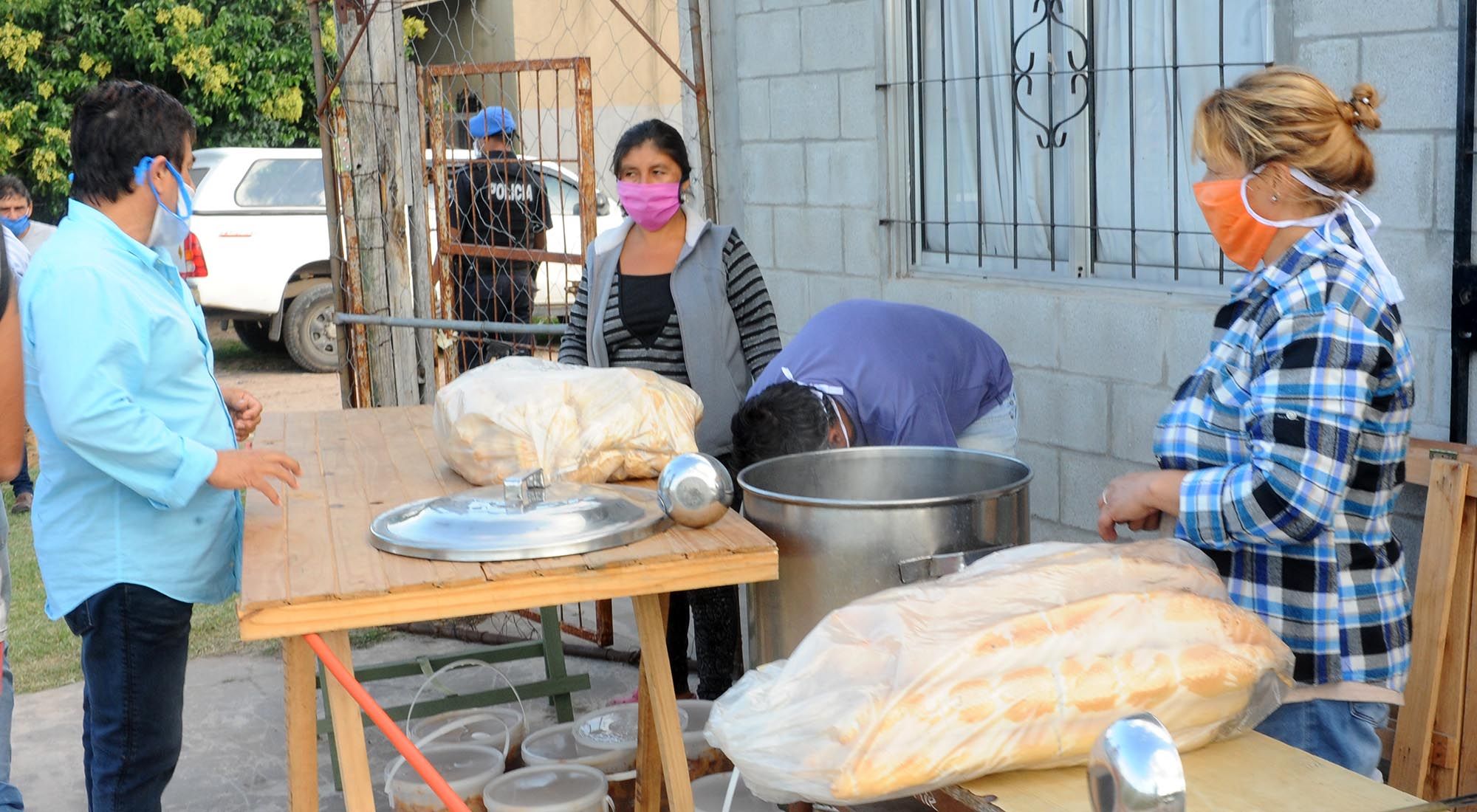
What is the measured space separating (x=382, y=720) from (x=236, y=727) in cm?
276

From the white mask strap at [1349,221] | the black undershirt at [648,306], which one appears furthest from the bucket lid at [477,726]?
the white mask strap at [1349,221]

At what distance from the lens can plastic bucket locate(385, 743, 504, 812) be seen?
3080 millimetres

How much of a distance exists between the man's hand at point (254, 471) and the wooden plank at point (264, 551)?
48 mm

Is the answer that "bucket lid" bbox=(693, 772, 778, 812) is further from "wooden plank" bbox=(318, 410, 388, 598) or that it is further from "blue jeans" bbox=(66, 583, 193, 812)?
"blue jeans" bbox=(66, 583, 193, 812)

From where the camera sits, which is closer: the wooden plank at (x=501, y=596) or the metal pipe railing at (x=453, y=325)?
the wooden plank at (x=501, y=596)

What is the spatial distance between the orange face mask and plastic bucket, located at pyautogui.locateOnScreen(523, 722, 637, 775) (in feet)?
6.12

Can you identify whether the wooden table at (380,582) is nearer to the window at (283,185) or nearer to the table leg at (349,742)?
the table leg at (349,742)

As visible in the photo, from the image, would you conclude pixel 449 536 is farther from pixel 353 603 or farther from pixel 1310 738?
pixel 1310 738

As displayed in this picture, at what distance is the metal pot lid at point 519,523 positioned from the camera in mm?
2193

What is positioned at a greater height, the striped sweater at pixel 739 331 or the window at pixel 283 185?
the window at pixel 283 185

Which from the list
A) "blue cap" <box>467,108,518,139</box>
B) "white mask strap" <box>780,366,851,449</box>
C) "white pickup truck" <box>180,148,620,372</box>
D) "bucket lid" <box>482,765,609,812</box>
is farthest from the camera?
"white pickup truck" <box>180,148,620,372</box>

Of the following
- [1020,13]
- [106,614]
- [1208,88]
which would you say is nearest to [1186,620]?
[106,614]

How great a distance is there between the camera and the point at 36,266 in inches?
104

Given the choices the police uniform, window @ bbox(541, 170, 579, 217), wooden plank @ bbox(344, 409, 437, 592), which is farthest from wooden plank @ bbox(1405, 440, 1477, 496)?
window @ bbox(541, 170, 579, 217)
